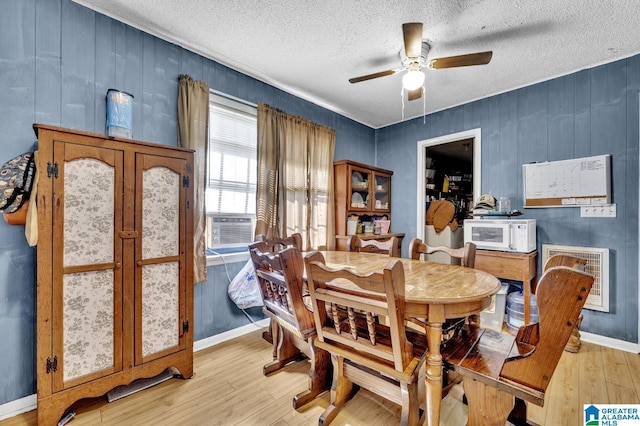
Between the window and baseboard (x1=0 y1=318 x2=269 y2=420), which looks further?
the window

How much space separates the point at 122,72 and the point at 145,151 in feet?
2.55

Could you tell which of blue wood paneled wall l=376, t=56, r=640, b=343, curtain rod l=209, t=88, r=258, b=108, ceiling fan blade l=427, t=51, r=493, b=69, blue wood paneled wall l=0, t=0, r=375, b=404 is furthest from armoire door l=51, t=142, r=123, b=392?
blue wood paneled wall l=376, t=56, r=640, b=343

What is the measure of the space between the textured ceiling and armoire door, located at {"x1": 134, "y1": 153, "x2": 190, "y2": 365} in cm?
112

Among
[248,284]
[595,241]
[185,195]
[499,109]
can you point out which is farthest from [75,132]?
[595,241]

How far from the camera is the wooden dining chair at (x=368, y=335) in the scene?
3.78 feet

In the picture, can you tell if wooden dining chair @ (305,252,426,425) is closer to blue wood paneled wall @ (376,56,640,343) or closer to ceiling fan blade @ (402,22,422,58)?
ceiling fan blade @ (402,22,422,58)

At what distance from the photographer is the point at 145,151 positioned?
1.83 meters

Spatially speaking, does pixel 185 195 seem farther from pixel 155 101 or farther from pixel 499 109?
pixel 499 109

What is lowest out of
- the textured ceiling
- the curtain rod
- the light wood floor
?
the light wood floor

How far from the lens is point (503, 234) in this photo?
2805 millimetres

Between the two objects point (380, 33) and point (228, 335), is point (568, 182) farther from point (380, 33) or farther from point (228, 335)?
point (228, 335)

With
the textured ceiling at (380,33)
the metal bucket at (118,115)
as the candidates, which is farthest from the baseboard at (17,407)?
the textured ceiling at (380,33)

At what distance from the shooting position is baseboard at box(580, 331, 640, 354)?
8.01ft

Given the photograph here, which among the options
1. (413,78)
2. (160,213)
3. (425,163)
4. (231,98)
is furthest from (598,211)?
(160,213)
